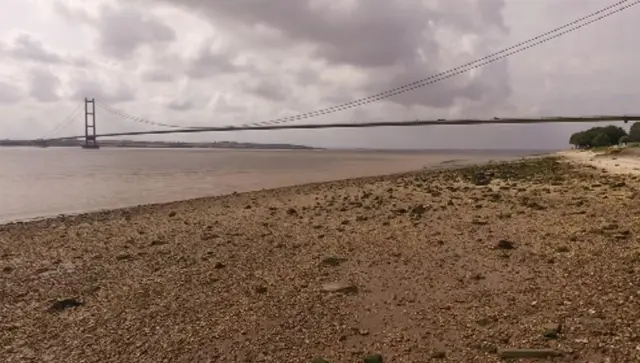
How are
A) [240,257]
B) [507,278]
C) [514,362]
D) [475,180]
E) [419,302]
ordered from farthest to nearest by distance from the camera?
[475,180] → [240,257] → [507,278] → [419,302] → [514,362]

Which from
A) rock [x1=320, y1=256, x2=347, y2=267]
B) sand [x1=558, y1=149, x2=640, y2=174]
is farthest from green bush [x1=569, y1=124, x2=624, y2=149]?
rock [x1=320, y1=256, x2=347, y2=267]

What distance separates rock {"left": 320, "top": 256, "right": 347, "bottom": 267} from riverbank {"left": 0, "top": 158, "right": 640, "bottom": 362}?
0.04 meters

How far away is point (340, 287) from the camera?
6023mm

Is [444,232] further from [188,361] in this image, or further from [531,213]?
[188,361]

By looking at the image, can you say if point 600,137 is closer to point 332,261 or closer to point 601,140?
point 601,140

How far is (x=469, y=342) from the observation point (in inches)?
173

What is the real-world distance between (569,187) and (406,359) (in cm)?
1149

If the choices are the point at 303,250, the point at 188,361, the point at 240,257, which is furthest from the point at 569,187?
the point at 188,361

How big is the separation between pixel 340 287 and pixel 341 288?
30 mm

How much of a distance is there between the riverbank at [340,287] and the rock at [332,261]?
0.04 meters

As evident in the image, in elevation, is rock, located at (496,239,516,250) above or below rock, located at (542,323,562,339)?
above

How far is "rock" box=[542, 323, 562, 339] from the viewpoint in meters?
4.36

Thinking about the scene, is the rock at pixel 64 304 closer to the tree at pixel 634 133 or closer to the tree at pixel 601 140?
the tree at pixel 634 133

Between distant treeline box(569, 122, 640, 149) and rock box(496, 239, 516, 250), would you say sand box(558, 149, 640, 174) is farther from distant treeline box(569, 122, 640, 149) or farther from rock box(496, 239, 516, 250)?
distant treeline box(569, 122, 640, 149)
